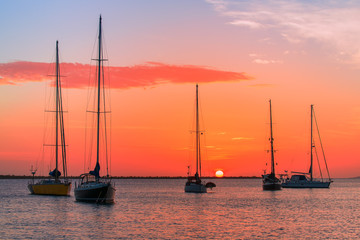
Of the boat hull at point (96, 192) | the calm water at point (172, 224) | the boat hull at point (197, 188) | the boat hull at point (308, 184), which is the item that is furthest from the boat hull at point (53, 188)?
the boat hull at point (308, 184)

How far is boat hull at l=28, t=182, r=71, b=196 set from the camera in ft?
262

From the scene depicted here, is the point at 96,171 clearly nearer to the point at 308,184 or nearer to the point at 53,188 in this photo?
the point at 53,188

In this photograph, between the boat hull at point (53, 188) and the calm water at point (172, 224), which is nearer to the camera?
the calm water at point (172, 224)

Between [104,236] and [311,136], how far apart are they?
94.6m

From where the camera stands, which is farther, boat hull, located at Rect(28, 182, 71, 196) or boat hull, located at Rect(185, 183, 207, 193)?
boat hull, located at Rect(185, 183, 207, 193)

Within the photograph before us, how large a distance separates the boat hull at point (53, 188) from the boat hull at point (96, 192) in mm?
16800

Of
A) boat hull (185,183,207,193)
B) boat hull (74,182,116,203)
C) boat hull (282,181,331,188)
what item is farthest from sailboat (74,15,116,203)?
boat hull (282,181,331,188)

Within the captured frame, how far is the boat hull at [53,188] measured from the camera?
79.8 metres

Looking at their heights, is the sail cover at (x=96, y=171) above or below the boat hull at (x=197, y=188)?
above

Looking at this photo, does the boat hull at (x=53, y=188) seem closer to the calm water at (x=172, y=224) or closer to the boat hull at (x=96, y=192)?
the calm water at (x=172, y=224)

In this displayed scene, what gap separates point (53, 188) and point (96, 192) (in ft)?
77.5

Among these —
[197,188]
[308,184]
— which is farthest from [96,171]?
[308,184]

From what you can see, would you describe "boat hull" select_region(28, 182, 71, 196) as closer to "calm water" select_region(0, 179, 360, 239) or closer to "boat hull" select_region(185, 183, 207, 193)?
"calm water" select_region(0, 179, 360, 239)

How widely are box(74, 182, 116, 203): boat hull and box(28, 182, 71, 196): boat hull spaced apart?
16800 millimetres
